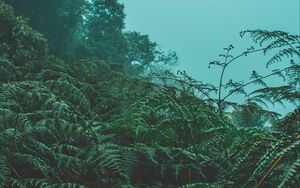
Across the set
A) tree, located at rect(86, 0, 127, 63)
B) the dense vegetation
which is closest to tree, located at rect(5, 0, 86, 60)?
tree, located at rect(86, 0, 127, 63)

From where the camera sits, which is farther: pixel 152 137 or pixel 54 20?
pixel 54 20

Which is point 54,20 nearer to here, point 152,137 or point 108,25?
point 108,25

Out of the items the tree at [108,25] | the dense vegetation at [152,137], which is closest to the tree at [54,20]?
the tree at [108,25]

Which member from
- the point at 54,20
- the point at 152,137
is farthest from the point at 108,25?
the point at 152,137

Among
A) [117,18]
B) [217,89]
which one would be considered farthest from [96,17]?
[217,89]

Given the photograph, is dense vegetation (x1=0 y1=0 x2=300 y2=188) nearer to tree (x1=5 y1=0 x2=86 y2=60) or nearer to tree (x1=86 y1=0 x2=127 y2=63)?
tree (x1=5 y1=0 x2=86 y2=60)

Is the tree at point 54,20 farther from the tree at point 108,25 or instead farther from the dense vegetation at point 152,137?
the dense vegetation at point 152,137

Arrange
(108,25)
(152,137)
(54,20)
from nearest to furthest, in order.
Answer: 1. (152,137)
2. (54,20)
3. (108,25)

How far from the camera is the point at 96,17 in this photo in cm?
3169

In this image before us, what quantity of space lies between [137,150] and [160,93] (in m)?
0.42

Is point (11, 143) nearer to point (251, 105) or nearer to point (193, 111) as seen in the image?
point (193, 111)

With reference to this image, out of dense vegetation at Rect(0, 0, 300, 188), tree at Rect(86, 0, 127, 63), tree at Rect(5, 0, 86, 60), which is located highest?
tree at Rect(86, 0, 127, 63)

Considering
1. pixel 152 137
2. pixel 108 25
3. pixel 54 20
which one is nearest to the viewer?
pixel 152 137

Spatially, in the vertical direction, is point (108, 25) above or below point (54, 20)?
above
